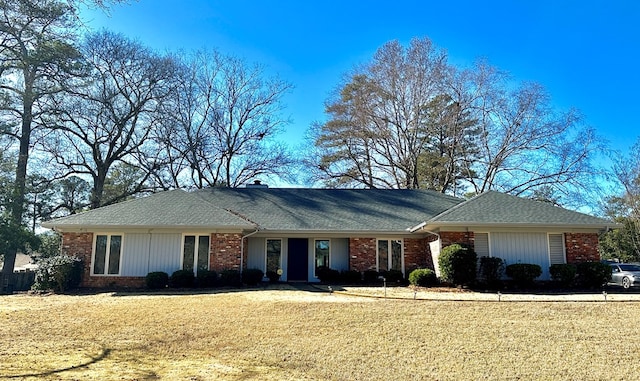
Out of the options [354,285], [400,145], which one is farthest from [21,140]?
[400,145]

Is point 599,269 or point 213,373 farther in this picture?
point 599,269

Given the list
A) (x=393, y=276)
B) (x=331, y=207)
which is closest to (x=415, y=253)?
(x=393, y=276)

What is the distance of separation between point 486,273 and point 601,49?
375 inches

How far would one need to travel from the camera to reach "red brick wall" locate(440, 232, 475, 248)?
47.3ft

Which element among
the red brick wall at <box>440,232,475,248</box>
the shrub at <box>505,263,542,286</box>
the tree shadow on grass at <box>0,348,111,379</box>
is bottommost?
the tree shadow on grass at <box>0,348,111,379</box>

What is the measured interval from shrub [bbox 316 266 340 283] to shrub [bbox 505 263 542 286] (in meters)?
6.11

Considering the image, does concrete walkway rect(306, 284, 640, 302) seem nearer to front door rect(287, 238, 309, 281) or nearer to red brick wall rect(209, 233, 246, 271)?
red brick wall rect(209, 233, 246, 271)

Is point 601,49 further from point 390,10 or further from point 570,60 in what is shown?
point 390,10

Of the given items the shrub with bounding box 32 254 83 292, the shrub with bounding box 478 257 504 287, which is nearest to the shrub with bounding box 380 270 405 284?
the shrub with bounding box 478 257 504 287

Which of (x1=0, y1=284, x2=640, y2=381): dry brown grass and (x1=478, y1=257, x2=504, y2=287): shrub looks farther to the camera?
(x1=478, y1=257, x2=504, y2=287): shrub

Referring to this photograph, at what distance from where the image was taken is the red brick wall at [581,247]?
14609mm

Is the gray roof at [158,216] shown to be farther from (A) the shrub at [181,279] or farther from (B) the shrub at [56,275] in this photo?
(A) the shrub at [181,279]

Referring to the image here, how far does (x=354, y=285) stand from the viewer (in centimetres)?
1549

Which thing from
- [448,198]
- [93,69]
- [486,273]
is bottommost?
[486,273]
